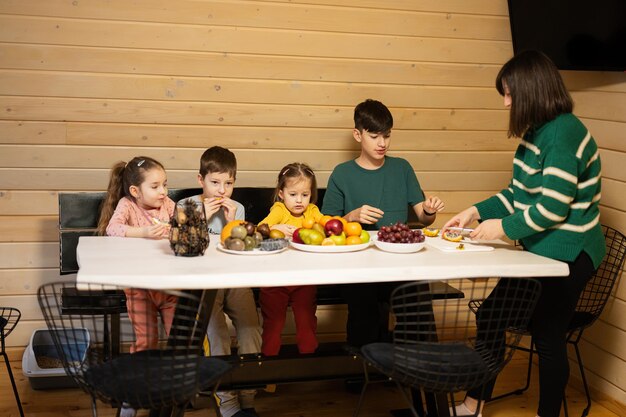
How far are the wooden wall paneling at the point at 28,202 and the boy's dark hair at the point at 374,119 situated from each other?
5.13 feet

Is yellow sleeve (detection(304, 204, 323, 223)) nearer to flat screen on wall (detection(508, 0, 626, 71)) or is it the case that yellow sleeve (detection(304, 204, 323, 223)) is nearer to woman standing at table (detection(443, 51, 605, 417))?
woman standing at table (detection(443, 51, 605, 417))

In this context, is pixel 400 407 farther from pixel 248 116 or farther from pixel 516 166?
pixel 248 116

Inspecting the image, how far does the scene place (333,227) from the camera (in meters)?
2.87

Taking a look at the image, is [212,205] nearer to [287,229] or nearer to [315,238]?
[287,229]

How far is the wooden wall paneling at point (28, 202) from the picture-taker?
379 cm

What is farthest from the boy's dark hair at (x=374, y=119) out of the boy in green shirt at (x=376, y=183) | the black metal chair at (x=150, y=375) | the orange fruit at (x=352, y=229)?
the black metal chair at (x=150, y=375)

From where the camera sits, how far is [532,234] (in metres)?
2.90

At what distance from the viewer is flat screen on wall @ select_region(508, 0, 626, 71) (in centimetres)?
363

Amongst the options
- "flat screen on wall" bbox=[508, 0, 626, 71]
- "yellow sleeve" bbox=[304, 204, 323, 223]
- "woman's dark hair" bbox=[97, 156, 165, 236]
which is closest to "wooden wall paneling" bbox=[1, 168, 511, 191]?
"woman's dark hair" bbox=[97, 156, 165, 236]

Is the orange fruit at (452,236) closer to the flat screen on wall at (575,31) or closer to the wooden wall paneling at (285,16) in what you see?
the flat screen on wall at (575,31)

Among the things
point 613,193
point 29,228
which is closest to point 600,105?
point 613,193

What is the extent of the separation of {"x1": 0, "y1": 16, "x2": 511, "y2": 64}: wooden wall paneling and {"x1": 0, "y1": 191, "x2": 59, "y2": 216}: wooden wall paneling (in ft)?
2.43

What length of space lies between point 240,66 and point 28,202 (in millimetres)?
1259

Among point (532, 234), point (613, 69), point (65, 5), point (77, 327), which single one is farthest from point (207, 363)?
point (613, 69)
